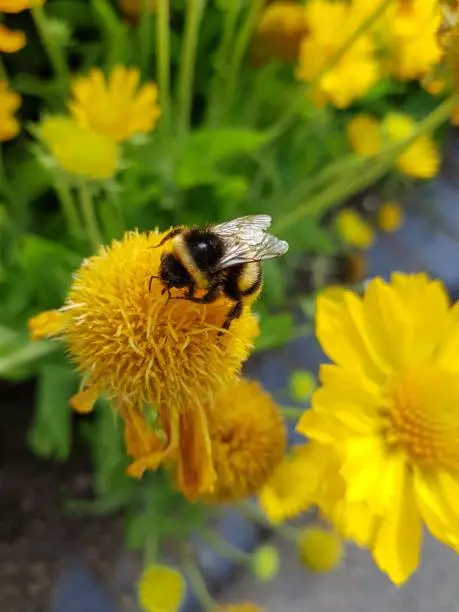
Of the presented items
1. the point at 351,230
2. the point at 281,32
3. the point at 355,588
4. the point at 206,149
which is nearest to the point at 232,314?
the point at 206,149

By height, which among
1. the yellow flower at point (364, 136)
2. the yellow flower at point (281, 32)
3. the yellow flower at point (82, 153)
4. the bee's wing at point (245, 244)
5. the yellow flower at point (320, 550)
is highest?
the yellow flower at point (281, 32)

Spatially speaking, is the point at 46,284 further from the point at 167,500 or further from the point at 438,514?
the point at 438,514

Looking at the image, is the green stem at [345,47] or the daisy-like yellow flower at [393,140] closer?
the green stem at [345,47]

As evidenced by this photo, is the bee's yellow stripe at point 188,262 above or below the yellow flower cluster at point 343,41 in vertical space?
below

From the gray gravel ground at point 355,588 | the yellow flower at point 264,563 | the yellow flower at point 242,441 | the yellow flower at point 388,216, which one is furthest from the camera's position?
the yellow flower at point 388,216

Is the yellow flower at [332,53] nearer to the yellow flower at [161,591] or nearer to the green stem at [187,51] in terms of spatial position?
the green stem at [187,51]

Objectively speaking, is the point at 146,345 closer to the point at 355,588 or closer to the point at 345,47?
the point at 345,47

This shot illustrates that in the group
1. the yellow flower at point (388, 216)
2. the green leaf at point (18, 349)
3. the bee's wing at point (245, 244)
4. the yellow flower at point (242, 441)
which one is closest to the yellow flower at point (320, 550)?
the yellow flower at point (242, 441)

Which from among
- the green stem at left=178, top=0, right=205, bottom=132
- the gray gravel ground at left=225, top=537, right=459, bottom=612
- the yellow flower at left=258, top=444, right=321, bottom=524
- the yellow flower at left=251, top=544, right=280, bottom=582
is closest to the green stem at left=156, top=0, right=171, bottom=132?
the green stem at left=178, top=0, right=205, bottom=132
